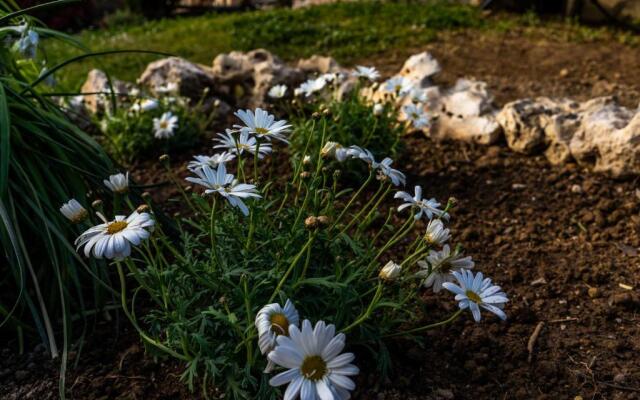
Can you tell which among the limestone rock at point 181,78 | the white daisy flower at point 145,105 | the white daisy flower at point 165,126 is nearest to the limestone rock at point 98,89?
the limestone rock at point 181,78

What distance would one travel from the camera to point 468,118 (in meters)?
3.37

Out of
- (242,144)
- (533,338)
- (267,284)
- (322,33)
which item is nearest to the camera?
(267,284)

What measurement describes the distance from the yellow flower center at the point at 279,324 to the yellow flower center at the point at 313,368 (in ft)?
0.34

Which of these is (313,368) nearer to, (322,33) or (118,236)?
(118,236)

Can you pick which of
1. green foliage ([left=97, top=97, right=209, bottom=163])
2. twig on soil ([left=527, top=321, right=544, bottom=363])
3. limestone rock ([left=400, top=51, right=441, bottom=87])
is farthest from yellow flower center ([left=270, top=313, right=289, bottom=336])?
limestone rock ([left=400, top=51, right=441, bottom=87])

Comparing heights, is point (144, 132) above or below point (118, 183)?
below

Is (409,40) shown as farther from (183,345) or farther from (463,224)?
(183,345)

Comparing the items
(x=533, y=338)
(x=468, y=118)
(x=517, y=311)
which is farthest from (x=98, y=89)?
(x=533, y=338)

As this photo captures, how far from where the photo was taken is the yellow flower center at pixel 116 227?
136 centimetres

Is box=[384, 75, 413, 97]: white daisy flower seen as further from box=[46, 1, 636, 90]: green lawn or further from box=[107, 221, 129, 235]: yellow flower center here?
box=[46, 1, 636, 90]: green lawn

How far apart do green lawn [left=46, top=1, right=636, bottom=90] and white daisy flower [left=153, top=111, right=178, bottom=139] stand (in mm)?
1674

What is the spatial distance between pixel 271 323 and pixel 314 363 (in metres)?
→ 0.13

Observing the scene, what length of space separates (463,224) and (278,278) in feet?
4.27

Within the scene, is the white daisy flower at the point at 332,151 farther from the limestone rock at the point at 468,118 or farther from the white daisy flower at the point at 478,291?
the limestone rock at the point at 468,118
